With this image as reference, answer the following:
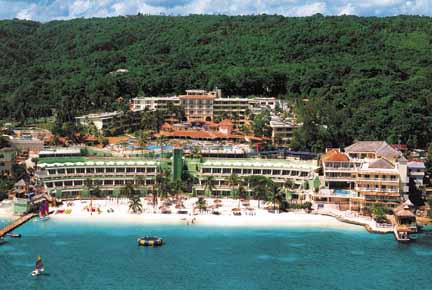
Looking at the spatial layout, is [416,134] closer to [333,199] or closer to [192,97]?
[333,199]

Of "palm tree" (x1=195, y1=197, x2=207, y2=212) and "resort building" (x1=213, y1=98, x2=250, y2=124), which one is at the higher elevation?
"resort building" (x1=213, y1=98, x2=250, y2=124)

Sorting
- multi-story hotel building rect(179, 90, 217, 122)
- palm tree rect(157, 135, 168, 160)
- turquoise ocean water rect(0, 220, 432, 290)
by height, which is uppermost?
multi-story hotel building rect(179, 90, 217, 122)

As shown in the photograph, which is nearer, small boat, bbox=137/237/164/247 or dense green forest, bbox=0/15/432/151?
small boat, bbox=137/237/164/247

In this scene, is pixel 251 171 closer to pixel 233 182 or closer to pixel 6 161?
pixel 233 182

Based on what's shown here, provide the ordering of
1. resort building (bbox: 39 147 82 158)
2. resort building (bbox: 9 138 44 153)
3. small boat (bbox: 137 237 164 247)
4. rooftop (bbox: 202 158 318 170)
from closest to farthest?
small boat (bbox: 137 237 164 247)
rooftop (bbox: 202 158 318 170)
resort building (bbox: 39 147 82 158)
resort building (bbox: 9 138 44 153)

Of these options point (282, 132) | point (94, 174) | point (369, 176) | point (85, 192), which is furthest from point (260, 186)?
point (282, 132)

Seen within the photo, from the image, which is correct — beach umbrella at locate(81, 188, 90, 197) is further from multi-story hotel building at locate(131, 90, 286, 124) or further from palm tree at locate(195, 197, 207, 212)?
multi-story hotel building at locate(131, 90, 286, 124)

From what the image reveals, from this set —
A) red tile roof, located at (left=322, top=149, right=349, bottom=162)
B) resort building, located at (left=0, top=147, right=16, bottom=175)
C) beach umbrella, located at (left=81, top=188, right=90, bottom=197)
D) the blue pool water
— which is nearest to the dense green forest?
red tile roof, located at (left=322, top=149, right=349, bottom=162)
